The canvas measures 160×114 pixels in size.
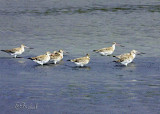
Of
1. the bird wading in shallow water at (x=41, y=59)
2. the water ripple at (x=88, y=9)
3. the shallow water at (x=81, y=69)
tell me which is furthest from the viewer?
the water ripple at (x=88, y=9)

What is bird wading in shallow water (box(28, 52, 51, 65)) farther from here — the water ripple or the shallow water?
the water ripple

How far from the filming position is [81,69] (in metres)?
24.3

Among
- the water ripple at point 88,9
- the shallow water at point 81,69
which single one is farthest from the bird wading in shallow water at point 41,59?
the water ripple at point 88,9

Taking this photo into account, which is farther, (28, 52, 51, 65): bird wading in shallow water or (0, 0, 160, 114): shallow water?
(28, 52, 51, 65): bird wading in shallow water

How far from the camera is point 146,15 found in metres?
47.7

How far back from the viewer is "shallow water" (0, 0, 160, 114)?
17484 mm

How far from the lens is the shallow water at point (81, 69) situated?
17484 millimetres

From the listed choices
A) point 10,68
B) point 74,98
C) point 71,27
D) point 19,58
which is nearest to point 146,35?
point 71,27

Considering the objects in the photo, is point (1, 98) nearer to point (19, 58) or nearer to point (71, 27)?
point (19, 58)

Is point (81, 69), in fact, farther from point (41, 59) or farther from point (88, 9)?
point (88, 9)

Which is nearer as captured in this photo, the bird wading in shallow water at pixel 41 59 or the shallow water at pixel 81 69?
the shallow water at pixel 81 69

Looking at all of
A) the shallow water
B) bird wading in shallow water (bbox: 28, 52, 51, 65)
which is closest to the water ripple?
the shallow water

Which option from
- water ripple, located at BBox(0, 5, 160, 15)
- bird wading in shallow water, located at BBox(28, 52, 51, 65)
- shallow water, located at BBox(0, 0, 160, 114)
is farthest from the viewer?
water ripple, located at BBox(0, 5, 160, 15)

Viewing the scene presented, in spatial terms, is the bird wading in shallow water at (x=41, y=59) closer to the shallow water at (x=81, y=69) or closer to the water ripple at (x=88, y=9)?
the shallow water at (x=81, y=69)
